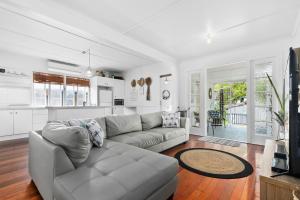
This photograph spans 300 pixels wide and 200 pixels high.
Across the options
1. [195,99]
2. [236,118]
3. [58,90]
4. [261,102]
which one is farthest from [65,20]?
[236,118]

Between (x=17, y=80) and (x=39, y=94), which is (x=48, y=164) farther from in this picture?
(x=39, y=94)

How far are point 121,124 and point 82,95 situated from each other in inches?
157

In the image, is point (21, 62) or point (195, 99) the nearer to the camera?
point (21, 62)

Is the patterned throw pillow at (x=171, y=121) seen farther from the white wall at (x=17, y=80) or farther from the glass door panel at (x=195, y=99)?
the white wall at (x=17, y=80)

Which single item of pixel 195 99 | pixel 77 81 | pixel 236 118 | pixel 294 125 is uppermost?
pixel 77 81

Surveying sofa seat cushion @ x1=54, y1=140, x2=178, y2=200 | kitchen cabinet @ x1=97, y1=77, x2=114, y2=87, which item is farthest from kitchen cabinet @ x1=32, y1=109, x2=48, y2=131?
sofa seat cushion @ x1=54, y1=140, x2=178, y2=200

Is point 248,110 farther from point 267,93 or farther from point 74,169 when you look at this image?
point 74,169

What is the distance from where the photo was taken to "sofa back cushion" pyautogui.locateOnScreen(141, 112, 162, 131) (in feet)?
11.2

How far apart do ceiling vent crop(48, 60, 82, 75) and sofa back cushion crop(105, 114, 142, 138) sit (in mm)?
3575

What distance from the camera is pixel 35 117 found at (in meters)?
4.42

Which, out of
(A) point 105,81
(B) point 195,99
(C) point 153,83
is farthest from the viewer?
(A) point 105,81

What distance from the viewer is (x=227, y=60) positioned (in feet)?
13.7

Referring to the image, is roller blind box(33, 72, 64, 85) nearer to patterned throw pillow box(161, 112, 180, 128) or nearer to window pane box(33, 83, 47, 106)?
window pane box(33, 83, 47, 106)

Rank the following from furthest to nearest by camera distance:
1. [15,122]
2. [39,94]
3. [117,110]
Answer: [117,110] → [39,94] → [15,122]
